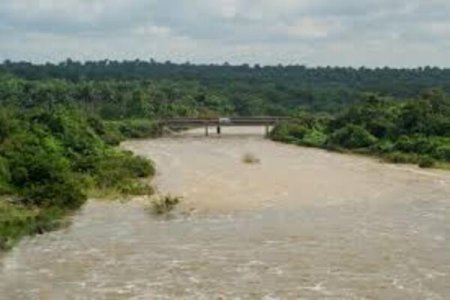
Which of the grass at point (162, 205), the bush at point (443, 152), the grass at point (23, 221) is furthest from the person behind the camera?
the bush at point (443, 152)

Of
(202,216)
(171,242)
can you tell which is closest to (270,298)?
(171,242)

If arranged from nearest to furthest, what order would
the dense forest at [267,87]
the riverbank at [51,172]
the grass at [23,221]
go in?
the grass at [23,221] → the riverbank at [51,172] → the dense forest at [267,87]

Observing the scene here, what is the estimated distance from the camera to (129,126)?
216ft

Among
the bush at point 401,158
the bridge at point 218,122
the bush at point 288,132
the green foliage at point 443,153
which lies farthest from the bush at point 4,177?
the bridge at point 218,122

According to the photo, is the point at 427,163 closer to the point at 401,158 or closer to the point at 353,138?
the point at 401,158

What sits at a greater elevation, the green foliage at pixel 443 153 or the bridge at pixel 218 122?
the green foliage at pixel 443 153

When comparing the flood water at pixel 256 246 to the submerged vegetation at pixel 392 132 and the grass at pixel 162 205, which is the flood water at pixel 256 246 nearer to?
the grass at pixel 162 205

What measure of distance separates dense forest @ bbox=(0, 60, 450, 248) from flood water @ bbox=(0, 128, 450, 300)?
1.61 m

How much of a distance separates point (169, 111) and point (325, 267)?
60.9m

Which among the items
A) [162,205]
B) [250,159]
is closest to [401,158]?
[250,159]

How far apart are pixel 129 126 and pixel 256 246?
44.3 metres

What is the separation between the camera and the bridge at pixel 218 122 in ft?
224

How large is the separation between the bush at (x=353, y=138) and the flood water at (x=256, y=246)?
13682 mm

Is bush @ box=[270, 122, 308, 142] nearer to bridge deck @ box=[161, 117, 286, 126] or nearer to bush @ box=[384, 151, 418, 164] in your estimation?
bridge deck @ box=[161, 117, 286, 126]
